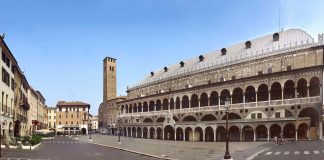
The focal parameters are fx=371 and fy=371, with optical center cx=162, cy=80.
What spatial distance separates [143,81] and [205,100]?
39079 millimetres

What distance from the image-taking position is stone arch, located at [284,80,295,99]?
2544 inches

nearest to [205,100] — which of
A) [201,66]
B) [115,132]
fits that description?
[201,66]

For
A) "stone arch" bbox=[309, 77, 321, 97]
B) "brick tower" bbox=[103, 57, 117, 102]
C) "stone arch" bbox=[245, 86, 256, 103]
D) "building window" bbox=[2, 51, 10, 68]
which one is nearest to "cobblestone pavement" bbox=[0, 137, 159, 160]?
"building window" bbox=[2, 51, 10, 68]

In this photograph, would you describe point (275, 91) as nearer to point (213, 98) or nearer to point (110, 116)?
point (213, 98)

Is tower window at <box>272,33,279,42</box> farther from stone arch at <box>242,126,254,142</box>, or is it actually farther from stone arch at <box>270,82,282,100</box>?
stone arch at <box>242,126,254,142</box>

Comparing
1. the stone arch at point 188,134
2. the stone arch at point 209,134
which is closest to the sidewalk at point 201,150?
the stone arch at point 209,134

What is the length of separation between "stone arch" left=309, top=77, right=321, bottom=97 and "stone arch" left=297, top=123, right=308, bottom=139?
218 inches

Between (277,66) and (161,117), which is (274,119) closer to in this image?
(277,66)

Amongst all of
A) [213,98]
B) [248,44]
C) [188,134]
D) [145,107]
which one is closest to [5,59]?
[213,98]

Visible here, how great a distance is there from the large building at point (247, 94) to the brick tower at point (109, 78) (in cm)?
4415

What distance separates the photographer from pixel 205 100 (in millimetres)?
82250

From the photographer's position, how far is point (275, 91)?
6756 centimetres

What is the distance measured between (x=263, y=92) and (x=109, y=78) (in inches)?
3317

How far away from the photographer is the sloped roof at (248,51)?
70.3 metres
